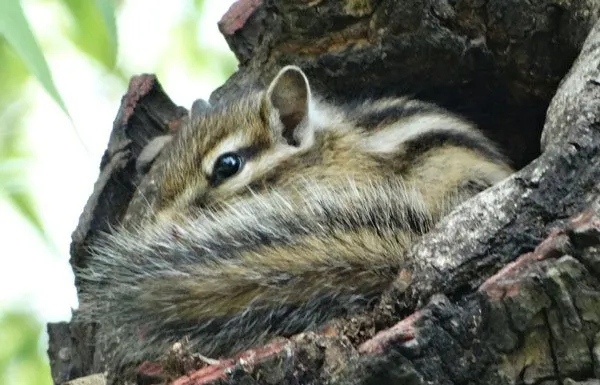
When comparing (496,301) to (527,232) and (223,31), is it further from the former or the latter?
(223,31)

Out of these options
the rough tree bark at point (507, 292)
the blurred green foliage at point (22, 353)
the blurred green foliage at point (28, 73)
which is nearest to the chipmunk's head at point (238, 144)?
the blurred green foliage at point (28, 73)

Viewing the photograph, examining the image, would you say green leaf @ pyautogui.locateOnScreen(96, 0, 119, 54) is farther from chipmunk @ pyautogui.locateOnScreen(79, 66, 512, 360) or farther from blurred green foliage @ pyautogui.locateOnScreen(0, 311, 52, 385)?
blurred green foliage @ pyautogui.locateOnScreen(0, 311, 52, 385)

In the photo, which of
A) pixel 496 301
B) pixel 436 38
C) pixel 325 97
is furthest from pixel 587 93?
pixel 325 97

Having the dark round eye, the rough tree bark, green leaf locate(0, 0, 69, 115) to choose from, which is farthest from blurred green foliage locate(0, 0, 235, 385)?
the rough tree bark

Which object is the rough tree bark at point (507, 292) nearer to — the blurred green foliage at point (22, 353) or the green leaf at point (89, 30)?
the green leaf at point (89, 30)

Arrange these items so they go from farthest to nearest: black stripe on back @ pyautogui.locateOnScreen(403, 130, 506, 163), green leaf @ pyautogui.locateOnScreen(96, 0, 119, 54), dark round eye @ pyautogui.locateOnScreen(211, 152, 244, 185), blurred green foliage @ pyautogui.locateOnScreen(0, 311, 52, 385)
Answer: blurred green foliage @ pyautogui.locateOnScreen(0, 311, 52, 385), dark round eye @ pyautogui.locateOnScreen(211, 152, 244, 185), black stripe on back @ pyautogui.locateOnScreen(403, 130, 506, 163), green leaf @ pyautogui.locateOnScreen(96, 0, 119, 54)
